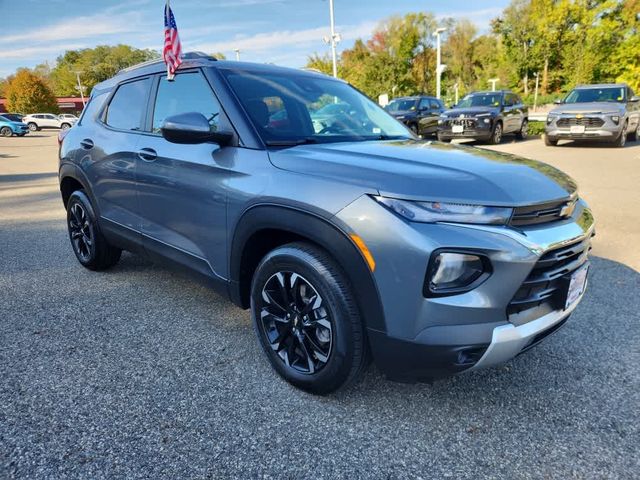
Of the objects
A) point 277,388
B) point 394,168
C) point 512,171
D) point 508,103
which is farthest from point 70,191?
point 508,103

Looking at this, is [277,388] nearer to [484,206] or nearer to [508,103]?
[484,206]

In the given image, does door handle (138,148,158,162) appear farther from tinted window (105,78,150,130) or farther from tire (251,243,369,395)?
tire (251,243,369,395)

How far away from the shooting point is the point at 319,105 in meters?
3.15

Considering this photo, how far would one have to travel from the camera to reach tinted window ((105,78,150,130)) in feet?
11.4

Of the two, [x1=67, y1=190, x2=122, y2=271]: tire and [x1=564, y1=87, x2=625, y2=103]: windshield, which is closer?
[x1=67, y1=190, x2=122, y2=271]: tire

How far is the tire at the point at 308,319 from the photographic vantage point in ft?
7.00

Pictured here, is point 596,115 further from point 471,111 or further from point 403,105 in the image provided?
point 403,105

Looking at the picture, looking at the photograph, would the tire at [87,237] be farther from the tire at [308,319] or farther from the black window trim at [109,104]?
the tire at [308,319]

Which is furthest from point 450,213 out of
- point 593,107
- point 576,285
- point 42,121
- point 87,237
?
point 42,121

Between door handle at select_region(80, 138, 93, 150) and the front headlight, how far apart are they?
306 cm

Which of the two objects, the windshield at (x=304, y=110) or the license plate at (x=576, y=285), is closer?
the license plate at (x=576, y=285)

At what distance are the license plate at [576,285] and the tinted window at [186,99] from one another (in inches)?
80.0

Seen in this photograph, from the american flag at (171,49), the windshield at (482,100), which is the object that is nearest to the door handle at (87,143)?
the american flag at (171,49)

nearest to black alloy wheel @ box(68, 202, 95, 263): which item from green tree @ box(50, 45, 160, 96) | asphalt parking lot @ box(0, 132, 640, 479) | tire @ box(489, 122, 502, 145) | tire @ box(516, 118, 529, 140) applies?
asphalt parking lot @ box(0, 132, 640, 479)
